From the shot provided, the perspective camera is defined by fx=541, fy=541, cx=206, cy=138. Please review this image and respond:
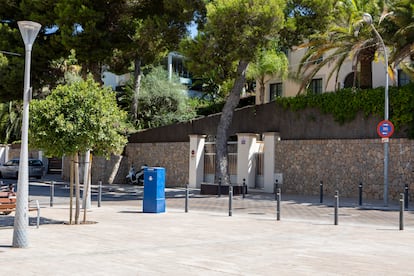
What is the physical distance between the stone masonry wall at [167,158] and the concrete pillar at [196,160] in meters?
0.55

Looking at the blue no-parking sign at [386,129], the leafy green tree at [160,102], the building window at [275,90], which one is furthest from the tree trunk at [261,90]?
the blue no-parking sign at [386,129]

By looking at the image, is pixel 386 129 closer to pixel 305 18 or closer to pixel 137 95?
pixel 305 18

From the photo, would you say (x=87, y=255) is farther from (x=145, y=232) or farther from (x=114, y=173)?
(x=114, y=173)

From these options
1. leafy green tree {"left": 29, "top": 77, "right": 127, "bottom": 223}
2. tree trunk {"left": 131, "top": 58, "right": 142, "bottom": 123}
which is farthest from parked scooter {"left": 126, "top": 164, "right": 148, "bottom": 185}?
leafy green tree {"left": 29, "top": 77, "right": 127, "bottom": 223}

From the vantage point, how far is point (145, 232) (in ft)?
40.7

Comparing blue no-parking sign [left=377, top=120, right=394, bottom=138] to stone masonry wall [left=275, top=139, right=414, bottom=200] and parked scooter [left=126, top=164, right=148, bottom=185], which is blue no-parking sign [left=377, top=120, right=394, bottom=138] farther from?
parked scooter [left=126, top=164, right=148, bottom=185]

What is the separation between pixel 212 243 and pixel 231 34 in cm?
1528

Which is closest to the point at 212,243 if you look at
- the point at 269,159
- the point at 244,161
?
the point at 269,159

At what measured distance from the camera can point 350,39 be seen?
1011 inches

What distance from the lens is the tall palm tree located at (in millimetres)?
24969

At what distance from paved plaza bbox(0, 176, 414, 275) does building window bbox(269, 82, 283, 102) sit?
2163cm

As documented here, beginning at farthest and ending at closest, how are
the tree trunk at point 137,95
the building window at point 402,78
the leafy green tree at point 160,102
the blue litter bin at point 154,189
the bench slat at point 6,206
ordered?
the leafy green tree at point 160,102, the tree trunk at point 137,95, the building window at point 402,78, the blue litter bin at point 154,189, the bench slat at point 6,206

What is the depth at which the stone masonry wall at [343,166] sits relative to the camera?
23.6 meters

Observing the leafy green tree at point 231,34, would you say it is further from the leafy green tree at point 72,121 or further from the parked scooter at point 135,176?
the leafy green tree at point 72,121
